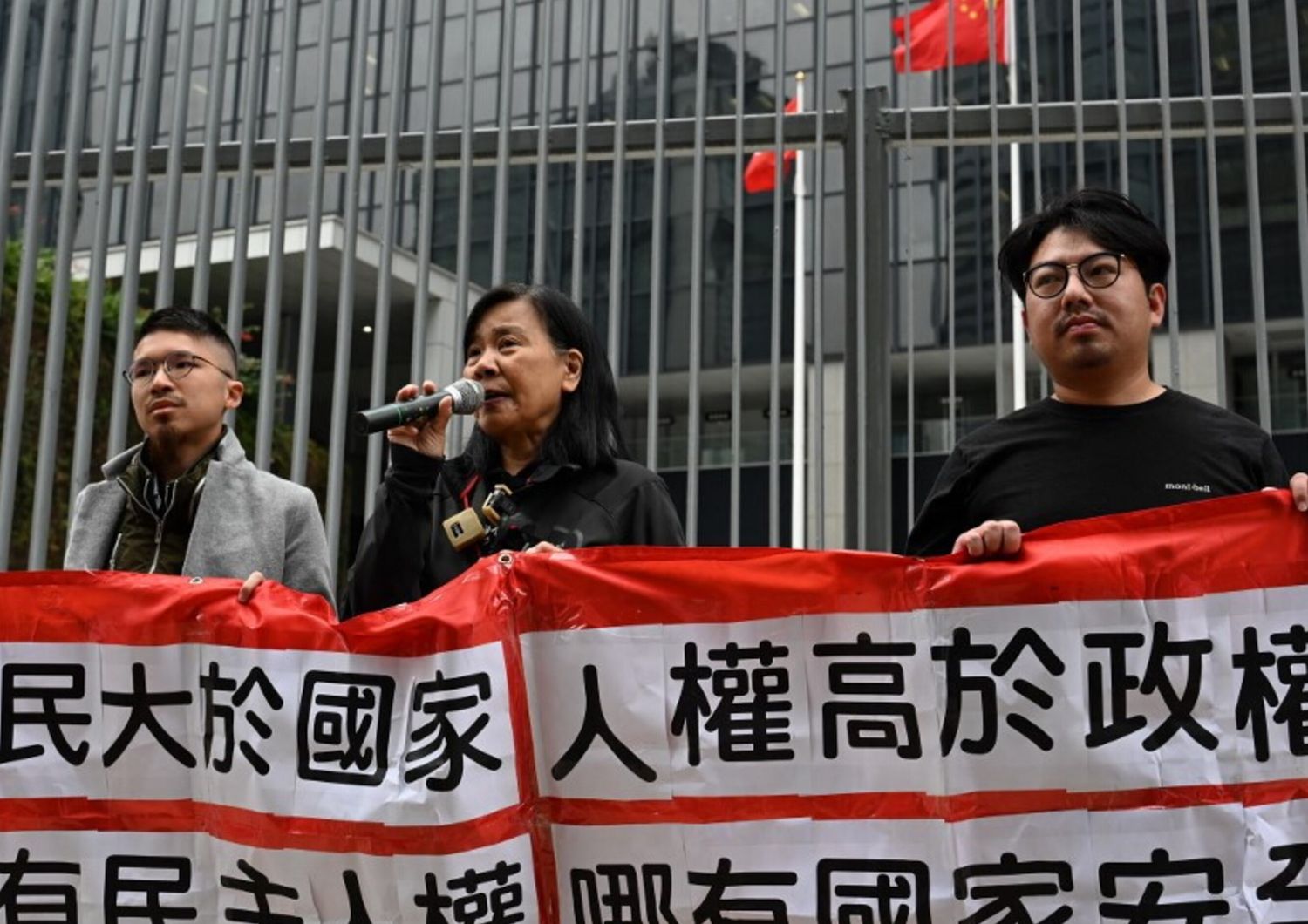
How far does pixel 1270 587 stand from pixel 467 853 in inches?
58.3

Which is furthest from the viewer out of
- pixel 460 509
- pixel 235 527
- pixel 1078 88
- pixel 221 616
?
pixel 1078 88

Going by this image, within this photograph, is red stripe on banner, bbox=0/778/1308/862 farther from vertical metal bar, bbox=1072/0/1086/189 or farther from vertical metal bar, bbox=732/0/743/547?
vertical metal bar, bbox=1072/0/1086/189

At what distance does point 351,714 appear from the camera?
2863mm

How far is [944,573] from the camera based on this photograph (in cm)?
270

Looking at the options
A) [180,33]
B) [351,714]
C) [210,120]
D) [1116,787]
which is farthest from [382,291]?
[1116,787]

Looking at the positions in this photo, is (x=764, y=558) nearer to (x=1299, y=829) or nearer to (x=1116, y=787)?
(x=1116, y=787)

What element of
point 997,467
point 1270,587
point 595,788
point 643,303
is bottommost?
point 595,788

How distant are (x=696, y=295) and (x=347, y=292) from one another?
3.74ft

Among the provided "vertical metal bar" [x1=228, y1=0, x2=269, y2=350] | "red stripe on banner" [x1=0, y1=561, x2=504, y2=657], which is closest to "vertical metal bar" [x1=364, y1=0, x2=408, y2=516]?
"vertical metal bar" [x1=228, y1=0, x2=269, y2=350]

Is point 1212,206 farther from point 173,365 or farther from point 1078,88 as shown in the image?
point 173,365

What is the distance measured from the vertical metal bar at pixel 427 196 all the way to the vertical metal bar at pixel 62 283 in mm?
1226

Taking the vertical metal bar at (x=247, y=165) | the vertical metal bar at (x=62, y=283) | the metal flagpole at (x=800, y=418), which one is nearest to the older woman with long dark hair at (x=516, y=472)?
the metal flagpole at (x=800, y=418)

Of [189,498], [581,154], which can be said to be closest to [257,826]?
[189,498]

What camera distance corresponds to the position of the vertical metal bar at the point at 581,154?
464cm
